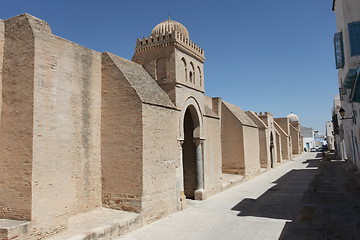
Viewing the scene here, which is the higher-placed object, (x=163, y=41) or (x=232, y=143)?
(x=163, y=41)

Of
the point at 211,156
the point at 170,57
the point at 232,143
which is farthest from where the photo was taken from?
the point at 232,143

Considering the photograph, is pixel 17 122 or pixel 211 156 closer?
pixel 17 122

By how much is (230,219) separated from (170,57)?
6.93 m

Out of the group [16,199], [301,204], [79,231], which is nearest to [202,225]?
[79,231]

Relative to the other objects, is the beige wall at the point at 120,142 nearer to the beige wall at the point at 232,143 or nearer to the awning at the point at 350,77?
the awning at the point at 350,77

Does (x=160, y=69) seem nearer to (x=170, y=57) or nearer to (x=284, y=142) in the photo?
(x=170, y=57)

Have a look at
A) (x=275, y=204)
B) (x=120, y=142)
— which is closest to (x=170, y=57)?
(x=120, y=142)

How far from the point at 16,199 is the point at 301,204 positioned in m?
10.5

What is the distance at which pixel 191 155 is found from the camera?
15.2 metres

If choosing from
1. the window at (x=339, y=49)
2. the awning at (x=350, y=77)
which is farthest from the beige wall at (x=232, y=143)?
the awning at (x=350, y=77)

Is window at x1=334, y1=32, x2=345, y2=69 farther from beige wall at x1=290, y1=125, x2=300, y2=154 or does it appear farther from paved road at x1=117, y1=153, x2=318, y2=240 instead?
beige wall at x1=290, y1=125, x2=300, y2=154

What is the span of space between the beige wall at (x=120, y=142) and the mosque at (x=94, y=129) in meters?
0.03

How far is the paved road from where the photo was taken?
9.12 m

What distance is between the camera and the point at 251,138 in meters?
24.3
